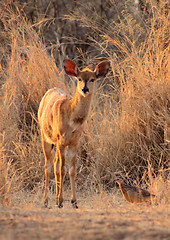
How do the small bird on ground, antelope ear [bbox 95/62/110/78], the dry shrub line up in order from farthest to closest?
the dry shrub < antelope ear [bbox 95/62/110/78] < the small bird on ground

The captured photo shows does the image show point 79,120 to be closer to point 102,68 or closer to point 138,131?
point 102,68

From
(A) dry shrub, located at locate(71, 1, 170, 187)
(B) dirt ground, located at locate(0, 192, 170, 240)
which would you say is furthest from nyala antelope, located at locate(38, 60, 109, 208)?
(B) dirt ground, located at locate(0, 192, 170, 240)

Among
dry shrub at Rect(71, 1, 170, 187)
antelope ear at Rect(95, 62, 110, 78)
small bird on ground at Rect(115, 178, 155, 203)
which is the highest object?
antelope ear at Rect(95, 62, 110, 78)

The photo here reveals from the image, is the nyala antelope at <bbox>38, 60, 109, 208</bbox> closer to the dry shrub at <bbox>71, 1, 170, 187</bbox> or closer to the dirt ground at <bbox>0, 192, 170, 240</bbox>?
the dry shrub at <bbox>71, 1, 170, 187</bbox>

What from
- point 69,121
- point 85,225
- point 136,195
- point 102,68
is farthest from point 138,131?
point 85,225

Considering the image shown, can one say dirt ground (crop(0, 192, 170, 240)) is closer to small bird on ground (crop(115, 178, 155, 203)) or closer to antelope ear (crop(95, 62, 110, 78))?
small bird on ground (crop(115, 178, 155, 203))

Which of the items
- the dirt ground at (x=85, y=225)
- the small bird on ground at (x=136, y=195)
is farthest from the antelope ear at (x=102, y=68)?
the dirt ground at (x=85, y=225)

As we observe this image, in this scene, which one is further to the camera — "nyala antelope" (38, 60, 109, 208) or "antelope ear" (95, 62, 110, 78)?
"antelope ear" (95, 62, 110, 78)

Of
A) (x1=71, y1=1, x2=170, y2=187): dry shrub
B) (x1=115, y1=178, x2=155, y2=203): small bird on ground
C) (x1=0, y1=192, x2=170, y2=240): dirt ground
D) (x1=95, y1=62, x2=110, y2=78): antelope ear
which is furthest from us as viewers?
(x1=71, y1=1, x2=170, y2=187): dry shrub

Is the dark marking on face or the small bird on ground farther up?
the dark marking on face

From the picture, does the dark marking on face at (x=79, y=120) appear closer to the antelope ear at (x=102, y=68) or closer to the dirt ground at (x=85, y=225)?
the antelope ear at (x=102, y=68)

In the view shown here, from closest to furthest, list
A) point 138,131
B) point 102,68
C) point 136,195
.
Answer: point 136,195, point 102,68, point 138,131

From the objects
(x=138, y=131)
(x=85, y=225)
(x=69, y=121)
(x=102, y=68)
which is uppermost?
(x=102, y=68)

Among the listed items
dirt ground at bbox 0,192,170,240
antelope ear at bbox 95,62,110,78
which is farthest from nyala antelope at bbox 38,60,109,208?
dirt ground at bbox 0,192,170,240
